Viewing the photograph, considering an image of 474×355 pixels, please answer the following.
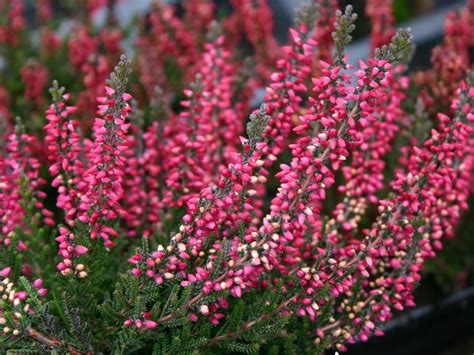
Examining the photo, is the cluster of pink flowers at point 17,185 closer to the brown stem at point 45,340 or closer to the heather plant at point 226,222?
the heather plant at point 226,222

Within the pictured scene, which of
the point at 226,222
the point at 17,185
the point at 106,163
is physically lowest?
the point at 226,222

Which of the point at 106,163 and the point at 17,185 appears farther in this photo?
the point at 17,185

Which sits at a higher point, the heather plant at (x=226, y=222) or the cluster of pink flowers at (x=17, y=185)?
the cluster of pink flowers at (x=17, y=185)

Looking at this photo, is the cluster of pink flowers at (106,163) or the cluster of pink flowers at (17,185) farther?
the cluster of pink flowers at (17,185)

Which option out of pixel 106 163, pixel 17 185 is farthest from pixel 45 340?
pixel 17 185

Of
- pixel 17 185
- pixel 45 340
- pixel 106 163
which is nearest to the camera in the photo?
pixel 45 340

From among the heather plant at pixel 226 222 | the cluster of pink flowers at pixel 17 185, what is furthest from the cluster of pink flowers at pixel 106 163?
the cluster of pink flowers at pixel 17 185

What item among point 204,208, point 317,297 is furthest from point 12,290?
point 317,297

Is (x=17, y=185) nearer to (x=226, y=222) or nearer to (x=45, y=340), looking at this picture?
(x=45, y=340)

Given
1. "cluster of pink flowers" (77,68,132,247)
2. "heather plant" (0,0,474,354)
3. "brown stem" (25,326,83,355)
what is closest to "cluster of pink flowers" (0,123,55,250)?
"heather plant" (0,0,474,354)

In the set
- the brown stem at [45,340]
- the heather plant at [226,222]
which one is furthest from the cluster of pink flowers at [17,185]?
the brown stem at [45,340]

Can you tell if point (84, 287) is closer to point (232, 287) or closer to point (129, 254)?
point (129, 254)

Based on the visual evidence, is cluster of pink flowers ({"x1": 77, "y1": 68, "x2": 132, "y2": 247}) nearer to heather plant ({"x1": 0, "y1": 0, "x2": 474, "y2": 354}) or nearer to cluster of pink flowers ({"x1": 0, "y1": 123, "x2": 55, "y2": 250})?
heather plant ({"x1": 0, "y1": 0, "x2": 474, "y2": 354})

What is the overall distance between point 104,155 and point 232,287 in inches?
21.4
